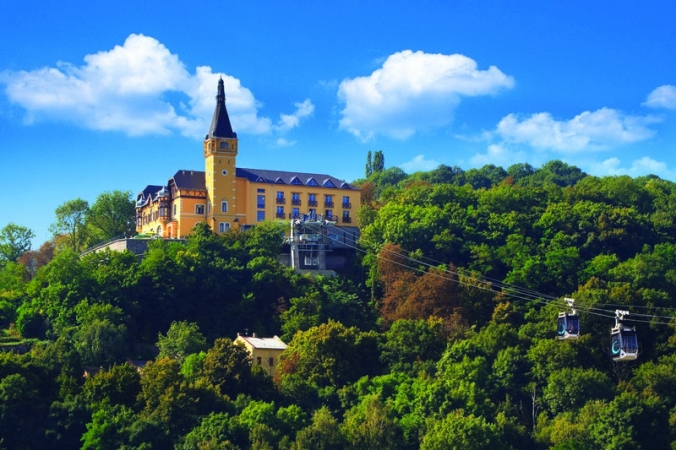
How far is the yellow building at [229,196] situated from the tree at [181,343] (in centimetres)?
1811

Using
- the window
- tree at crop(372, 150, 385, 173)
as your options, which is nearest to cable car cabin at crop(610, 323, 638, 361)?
the window

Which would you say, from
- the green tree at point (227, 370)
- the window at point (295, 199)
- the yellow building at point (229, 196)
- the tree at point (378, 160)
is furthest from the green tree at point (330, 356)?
the tree at point (378, 160)

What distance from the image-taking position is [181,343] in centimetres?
6250

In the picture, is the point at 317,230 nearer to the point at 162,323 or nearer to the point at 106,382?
the point at 162,323

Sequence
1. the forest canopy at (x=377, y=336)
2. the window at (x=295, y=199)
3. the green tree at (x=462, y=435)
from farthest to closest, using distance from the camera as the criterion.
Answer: the window at (x=295, y=199) → the forest canopy at (x=377, y=336) → the green tree at (x=462, y=435)

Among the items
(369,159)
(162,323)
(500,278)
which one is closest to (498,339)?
(500,278)

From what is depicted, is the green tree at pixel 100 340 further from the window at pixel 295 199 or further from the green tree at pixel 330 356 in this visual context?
the window at pixel 295 199

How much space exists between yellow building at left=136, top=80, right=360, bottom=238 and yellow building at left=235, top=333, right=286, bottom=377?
1857 cm

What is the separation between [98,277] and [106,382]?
13.6 metres

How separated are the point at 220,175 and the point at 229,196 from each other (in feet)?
5.23

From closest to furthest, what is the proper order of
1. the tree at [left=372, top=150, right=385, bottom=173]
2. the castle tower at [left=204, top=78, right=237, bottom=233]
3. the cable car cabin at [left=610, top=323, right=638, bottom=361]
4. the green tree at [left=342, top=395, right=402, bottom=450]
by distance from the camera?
1. the cable car cabin at [left=610, top=323, right=638, bottom=361]
2. the green tree at [left=342, top=395, right=402, bottom=450]
3. the castle tower at [left=204, top=78, right=237, bottom=233]
4. the tree at [left=372, top=150, right=385, bottom=173]

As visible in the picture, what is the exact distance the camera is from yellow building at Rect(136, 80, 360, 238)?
81.8 meters

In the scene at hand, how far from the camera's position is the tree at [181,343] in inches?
2457

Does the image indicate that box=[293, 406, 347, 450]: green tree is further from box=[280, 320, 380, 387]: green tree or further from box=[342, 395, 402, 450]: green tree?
box=[280, 320, 380, 387]: green tree
